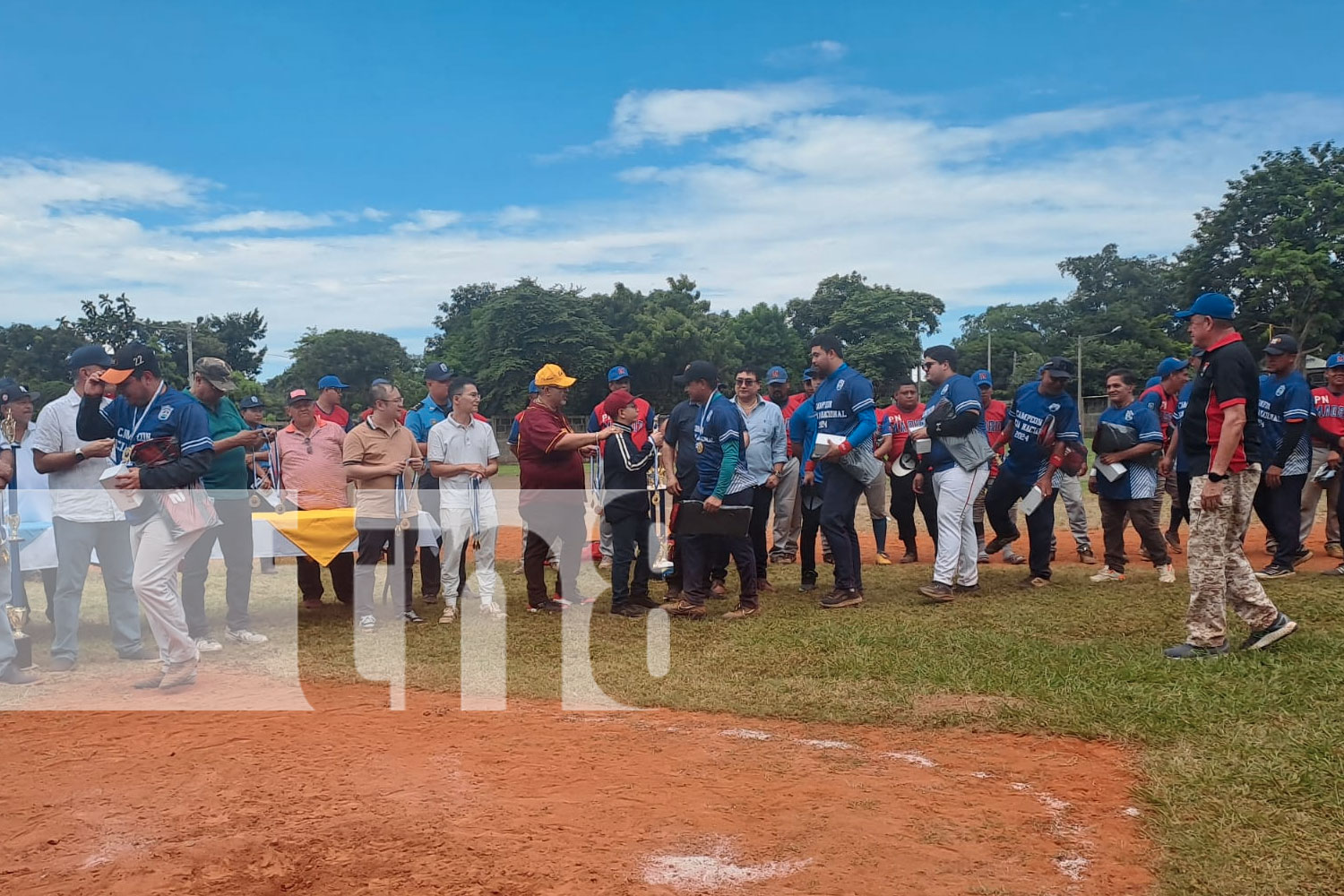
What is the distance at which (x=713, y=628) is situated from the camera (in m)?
7.55

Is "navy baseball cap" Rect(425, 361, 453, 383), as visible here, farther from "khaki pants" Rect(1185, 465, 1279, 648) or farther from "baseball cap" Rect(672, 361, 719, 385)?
"khaki pants" Rect(1185, 465, 1279, 648)

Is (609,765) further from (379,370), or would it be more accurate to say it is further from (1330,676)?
(379,370)

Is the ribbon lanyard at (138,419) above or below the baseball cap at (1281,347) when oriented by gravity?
below

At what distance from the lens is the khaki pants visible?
5840mm

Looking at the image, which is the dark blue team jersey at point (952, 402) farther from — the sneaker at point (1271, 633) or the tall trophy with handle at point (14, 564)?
the tall trophy with handle at point (14, 564)

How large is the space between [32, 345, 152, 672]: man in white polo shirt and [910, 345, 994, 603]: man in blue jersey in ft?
21.7

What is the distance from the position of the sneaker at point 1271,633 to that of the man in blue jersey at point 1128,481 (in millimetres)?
2564

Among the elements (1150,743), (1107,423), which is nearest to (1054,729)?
(1150,743)

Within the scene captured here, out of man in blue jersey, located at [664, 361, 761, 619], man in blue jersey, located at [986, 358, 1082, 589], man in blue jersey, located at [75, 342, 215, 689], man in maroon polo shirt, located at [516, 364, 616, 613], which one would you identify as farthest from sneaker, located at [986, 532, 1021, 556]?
man in blue jersey, located at [75, 342, 215, 689]

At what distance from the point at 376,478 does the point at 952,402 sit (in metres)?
5.10

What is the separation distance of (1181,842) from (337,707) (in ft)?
14.8

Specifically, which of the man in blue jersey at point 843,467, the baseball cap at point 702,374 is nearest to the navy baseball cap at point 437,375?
the baseball cap at point 702,374

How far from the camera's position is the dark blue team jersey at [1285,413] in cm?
841

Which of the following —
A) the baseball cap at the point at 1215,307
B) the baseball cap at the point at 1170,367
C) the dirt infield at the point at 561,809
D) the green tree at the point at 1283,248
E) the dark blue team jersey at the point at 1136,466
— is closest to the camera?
the dirt infield at the point at 561,809
